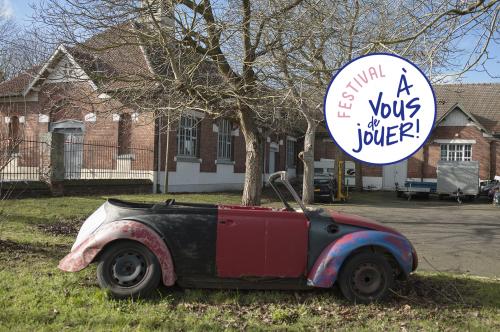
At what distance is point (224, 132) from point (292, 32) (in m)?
17.6

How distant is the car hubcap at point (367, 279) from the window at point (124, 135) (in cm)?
1827

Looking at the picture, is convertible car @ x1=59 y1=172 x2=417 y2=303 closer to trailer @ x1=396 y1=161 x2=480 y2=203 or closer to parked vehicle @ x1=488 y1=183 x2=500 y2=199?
parked vehicle @ x1=488 y1=183 x2=500 y2=199

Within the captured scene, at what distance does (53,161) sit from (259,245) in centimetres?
1324

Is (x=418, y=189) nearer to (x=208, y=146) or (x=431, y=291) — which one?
(x=208, y=146)

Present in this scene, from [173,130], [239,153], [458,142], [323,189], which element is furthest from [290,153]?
[173,130]

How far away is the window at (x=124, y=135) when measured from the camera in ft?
73.8

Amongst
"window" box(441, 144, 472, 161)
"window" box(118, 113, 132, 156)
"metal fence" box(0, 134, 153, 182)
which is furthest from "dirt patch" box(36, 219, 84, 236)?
"window" box(441, 144, 472, 161)

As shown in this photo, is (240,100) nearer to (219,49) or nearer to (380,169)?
(219,49)

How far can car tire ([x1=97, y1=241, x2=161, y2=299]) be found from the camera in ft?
17.5

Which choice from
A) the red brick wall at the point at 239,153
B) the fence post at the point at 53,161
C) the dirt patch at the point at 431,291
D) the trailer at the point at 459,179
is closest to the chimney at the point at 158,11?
the dirt patch at the point at 431,291

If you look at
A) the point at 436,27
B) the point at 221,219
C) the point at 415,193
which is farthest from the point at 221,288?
the point at 415,193

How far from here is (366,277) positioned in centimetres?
557

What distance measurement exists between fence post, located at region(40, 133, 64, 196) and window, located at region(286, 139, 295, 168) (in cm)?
2309

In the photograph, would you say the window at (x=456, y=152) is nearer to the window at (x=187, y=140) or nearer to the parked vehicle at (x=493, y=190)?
the parked vehicle at (x=493, y=190)
